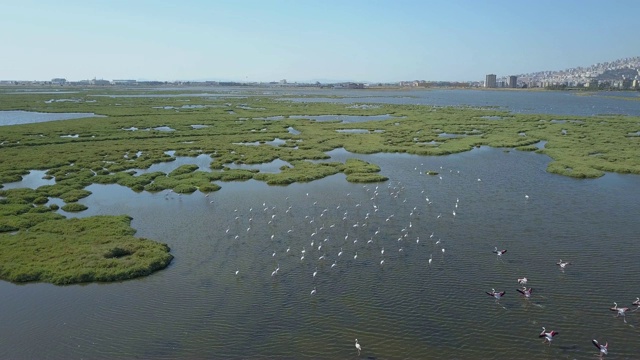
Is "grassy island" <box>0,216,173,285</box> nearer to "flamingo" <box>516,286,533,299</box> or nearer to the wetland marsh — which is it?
the wetland marsh

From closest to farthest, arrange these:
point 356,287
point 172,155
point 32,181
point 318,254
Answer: point 356,287 < point 318,254 < point 32,181 < point 172,155

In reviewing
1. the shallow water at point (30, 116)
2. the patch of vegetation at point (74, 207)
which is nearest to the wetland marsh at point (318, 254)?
the patch of vegetation at point (74, 207)

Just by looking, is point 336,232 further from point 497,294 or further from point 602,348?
point 602,348

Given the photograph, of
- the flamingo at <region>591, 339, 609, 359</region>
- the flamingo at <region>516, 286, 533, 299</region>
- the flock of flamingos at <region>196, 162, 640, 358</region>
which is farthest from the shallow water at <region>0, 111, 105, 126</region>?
the flamingo at <region>591, 339, 609, 359</region>

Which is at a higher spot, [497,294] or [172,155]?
[172,155]

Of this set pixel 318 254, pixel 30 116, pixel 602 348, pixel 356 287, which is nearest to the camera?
pixel 602 348

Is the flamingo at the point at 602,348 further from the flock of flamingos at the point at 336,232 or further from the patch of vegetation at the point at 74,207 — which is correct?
the patch of vegetation at the point at 74,207

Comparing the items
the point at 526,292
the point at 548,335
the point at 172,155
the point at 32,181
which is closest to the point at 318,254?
the point at 526,292
